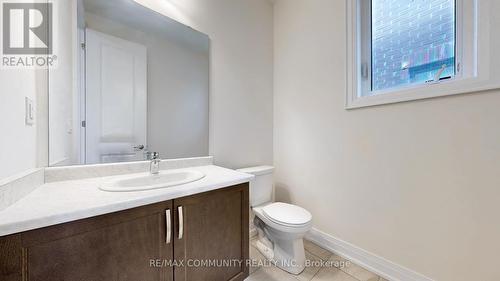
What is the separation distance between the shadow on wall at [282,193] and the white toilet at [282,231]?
0.41 meters

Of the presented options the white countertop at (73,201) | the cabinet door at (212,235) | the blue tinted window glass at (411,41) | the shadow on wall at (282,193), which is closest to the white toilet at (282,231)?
the cabinet door at (212,235)

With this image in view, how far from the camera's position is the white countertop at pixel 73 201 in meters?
0.62

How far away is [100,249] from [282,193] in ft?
5.64

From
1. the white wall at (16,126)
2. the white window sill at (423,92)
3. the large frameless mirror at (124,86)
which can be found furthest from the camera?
the large frameless mirror at (124,86)

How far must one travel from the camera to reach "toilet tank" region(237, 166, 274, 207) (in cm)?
179

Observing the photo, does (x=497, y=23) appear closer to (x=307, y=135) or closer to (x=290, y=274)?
(x=307, y=135)

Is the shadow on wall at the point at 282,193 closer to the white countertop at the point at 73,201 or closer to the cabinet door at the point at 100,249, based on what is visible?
the white countertop at the point at 73,201

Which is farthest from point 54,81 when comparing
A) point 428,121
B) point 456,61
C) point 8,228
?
point 456,61

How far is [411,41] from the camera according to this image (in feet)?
4.52

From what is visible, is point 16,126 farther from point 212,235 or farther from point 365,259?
point 365,259

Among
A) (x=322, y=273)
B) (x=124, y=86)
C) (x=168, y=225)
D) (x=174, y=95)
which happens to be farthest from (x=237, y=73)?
(x=322, y=273)

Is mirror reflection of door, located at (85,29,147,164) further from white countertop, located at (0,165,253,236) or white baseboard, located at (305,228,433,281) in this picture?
white baseboard, located at (305,228,433,281)

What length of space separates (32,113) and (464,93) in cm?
227

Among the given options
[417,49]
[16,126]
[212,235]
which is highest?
[417,49]
